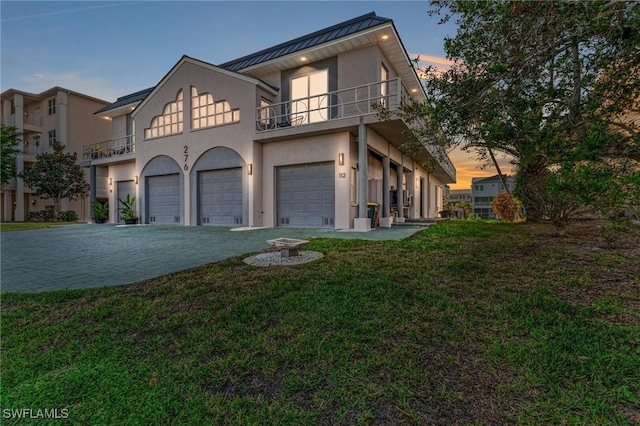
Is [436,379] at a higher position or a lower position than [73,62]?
lower

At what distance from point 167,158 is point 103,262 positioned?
→ 10.1 metres

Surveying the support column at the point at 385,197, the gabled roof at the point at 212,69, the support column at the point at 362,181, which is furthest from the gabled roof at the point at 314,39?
the support column at the point at 385,197

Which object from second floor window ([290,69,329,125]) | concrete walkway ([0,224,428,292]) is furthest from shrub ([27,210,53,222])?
second floor window ([290,69,329,125])

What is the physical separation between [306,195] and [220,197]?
4278 mm

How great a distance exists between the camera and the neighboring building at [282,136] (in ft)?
34.9

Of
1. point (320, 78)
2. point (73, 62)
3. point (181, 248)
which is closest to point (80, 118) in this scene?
point (73, 62)

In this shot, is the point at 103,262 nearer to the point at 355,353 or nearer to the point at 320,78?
the point at 355,353

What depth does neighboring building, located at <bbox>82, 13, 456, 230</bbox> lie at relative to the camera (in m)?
10.6

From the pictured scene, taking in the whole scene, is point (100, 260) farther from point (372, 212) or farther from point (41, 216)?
point (41, 216)

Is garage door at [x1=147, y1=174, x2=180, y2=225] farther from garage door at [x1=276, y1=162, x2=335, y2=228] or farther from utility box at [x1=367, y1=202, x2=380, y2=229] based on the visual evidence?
utility box at [x1=367, y1=202, x2=380, y2=229]

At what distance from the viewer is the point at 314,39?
38.5ft

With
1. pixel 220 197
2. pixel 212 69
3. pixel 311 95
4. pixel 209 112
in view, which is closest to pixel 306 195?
pixel 220 197

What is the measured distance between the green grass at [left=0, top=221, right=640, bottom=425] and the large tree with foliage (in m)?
1.30

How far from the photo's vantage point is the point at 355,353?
2211 millimetres
